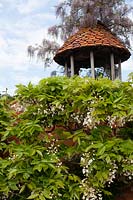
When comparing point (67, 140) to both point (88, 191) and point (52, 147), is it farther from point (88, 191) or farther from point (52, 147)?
point (88, 191)

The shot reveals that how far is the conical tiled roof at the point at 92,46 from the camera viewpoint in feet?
21.3

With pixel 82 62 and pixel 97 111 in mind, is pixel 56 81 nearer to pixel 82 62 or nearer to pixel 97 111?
pixel 97 111

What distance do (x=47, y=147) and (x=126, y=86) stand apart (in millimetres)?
878

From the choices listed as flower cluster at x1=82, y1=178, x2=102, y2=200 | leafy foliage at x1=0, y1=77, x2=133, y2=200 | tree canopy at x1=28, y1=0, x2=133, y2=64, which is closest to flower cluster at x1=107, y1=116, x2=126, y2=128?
leafy foliage at x1=0, y1=77, x2=133, y2=200

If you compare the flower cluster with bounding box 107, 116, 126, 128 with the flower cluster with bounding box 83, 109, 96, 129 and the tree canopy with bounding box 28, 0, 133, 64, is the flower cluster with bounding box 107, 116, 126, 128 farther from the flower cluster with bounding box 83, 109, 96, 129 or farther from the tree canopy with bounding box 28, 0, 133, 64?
the tree canopy with bounding box 28, 0, 133, 64

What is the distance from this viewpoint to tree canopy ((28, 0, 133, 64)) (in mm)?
7812

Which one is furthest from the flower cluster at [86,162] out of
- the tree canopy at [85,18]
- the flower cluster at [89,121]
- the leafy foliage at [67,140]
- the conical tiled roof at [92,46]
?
the tree canopy at [85,18]

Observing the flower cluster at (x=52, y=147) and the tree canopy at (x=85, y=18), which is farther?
the tree canopy at (x=85, y=18)

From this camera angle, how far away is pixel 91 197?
139 inches

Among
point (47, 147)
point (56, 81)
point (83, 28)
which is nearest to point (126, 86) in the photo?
point (56, 81)

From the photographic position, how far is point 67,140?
394 centimetres

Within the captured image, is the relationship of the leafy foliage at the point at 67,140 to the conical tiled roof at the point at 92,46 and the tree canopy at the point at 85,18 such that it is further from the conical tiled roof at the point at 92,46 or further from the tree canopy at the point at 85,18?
the tree canopy at the point at 85,18

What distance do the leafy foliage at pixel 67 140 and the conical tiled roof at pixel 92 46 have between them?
8.98ft

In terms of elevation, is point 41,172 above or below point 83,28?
below
